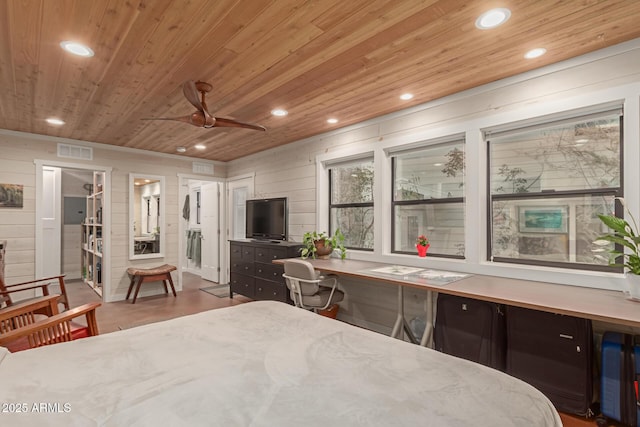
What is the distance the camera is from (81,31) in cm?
198

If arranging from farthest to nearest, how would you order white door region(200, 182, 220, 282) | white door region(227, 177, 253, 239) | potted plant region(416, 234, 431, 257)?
white door region(200, 182, 220, 282) < white door region(227, 177, 253, 239) < potted plant region(416, 234, 431, 257)

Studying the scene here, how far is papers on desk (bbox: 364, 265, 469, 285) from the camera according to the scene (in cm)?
263

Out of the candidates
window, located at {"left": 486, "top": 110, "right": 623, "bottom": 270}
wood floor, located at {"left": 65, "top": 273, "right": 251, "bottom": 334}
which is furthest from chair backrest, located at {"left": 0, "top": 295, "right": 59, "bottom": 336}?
window, located at {"left": 486, "top": 110, "right": 623, "bottom": 270}

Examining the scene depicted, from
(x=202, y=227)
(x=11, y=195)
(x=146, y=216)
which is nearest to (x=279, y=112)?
(x=146, y=216)

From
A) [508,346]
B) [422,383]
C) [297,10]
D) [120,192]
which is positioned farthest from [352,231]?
[120,192]

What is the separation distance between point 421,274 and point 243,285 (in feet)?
9.86

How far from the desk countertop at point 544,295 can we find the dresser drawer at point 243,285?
2.25 metres

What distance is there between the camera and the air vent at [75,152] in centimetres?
472

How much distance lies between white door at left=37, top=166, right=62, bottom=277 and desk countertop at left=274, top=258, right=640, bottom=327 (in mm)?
6264

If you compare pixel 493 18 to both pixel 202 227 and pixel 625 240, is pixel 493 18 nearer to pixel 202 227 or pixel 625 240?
pixel 625 240

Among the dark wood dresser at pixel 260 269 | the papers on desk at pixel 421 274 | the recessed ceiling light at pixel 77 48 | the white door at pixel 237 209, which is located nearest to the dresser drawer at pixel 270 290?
the dark wood dresser at pixel 260 269

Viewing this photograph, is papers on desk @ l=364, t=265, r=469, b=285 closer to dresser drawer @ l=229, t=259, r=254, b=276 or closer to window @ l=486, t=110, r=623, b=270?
window @ l=486, t=110, r=623, b=270

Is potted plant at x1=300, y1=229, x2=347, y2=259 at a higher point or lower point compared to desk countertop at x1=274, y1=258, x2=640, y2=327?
higher

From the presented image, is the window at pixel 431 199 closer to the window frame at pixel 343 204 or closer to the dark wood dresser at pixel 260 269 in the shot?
the window frame at pixel 343 204
